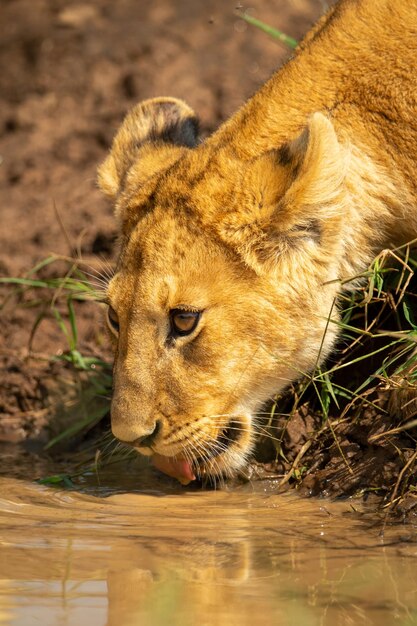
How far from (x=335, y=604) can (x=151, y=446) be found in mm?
1675

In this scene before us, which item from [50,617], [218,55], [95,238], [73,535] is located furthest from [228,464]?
[218,55]

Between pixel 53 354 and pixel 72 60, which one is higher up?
pixel 72 60

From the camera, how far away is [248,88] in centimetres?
934

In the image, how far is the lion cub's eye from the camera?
524 centimetres

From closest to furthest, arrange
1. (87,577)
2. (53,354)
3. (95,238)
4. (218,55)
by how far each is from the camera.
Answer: (87,577), (53,354), (95,238), (218,55)

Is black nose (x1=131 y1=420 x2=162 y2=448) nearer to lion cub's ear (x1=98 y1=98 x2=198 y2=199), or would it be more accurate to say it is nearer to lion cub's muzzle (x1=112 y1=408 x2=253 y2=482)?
lion cub's muzzle (x1=112 y1=408 x2=253 y2=482)

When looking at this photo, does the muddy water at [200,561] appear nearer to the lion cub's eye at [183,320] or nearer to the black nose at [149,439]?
the black nose at [149,439]

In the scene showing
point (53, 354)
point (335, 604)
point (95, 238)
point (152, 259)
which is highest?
point (152, 259)

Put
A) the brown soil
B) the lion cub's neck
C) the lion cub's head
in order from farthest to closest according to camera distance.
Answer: the brown soil → the lion cub's neck → the lion cub's head

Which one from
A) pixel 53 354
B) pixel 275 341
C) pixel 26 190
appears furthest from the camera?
pixel 26 190

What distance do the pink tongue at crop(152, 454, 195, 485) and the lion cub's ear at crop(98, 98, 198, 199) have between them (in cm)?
153

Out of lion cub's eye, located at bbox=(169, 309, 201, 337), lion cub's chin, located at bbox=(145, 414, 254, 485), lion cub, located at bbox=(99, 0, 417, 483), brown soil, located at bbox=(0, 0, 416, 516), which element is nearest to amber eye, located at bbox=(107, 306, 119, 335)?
lion cub, located at bbox=(99, 0, 417, 483)

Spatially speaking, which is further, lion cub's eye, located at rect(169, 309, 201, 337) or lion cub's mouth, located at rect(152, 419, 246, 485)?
lion cub's mouth, located at rect(152, 419, 246, 485)

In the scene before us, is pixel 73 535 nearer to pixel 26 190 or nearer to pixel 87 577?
pixel 87 577
